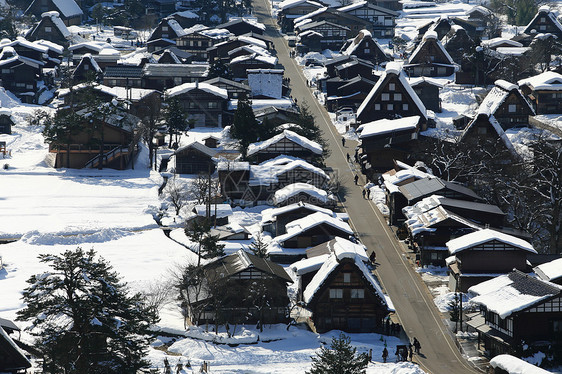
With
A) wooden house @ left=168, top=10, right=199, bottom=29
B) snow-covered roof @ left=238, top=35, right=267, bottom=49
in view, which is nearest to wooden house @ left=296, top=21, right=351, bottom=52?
snow-covered roof @ left=238, top=35, right=267, bottom=49

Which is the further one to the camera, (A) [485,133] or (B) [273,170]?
(A) [485,133]

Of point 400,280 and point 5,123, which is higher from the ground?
point 5,123

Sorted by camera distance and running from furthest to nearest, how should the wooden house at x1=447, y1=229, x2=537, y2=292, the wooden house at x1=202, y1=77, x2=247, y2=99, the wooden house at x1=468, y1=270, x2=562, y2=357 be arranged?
the wooden house at x1=202, y1=77, x2=247, y2=99, the wooden house at x1=447, y1=229, x2=537, y2=292, the wooden house at x1=468, y1=270, x2=562, y2=357

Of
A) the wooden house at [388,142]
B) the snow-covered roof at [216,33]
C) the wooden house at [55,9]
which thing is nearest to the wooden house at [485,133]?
the wooden house at [388,142]

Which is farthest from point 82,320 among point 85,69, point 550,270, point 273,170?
point 85,69

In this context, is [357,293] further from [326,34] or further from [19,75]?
[326,34]

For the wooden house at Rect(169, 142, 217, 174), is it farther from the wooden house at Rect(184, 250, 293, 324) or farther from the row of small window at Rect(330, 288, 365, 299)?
the row of small window at Rect(330, 288, 365, 299)

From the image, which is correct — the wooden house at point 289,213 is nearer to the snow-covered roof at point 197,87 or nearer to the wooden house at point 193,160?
the wooden house at point 193,160
